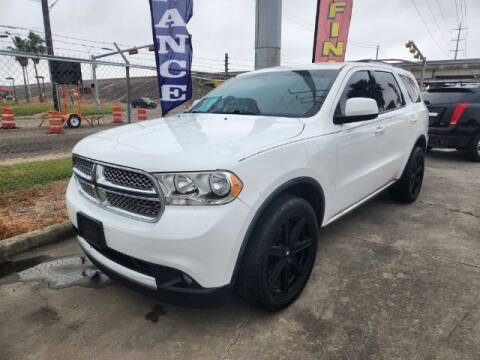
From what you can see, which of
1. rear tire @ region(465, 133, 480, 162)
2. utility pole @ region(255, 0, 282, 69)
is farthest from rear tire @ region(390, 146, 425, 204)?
rear tire @ region(465, 133, 480, 162)

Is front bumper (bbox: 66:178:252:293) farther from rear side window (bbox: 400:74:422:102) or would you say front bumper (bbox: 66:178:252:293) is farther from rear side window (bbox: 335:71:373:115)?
rear side window (bbox: 400:74:422:102)

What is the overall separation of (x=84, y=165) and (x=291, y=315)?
5.76ft

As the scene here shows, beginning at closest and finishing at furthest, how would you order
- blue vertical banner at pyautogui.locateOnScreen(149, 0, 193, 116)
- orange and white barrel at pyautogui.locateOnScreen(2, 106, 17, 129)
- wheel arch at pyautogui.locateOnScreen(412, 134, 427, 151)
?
wheel arch at pyautogui.locateOnScreen(412, 134, 427, 151), blue vertical banner at pyautogui.locateOnScreen(149, 0, 193, 116), orange and white barrel at pyautogui.locateOnScreen(2, 106, 17, 129)

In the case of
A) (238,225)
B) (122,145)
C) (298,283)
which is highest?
(122,145)

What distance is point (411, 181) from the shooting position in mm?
4387

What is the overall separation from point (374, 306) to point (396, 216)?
2009 millimetres

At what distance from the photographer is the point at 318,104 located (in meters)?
2.71

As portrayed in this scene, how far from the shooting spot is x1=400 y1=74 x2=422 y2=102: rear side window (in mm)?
4391

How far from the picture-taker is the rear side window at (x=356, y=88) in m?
2.87

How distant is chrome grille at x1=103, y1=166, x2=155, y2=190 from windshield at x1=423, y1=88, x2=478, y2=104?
7430mm

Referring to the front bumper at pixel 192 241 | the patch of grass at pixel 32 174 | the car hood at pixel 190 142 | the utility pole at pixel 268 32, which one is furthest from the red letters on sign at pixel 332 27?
the front bumper at pixel 192 241

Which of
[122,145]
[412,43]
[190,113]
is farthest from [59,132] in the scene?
[412,43]

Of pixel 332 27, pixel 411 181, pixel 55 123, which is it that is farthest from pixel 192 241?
pixel 55 123

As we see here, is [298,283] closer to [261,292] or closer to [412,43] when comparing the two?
[261,292]
